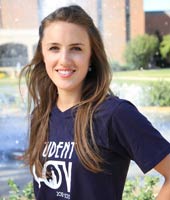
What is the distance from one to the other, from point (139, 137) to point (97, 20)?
122 inches

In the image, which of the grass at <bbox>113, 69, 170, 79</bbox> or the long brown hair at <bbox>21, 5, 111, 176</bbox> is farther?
the grass at <bbox>113, 69, 170, 79</bbox>

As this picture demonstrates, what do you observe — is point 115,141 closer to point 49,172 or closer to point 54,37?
point 49,172

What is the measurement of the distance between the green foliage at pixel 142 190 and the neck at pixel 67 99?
1491mm

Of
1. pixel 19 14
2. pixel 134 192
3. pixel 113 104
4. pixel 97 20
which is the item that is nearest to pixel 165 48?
pixel 97 20

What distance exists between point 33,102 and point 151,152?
61 centimetres

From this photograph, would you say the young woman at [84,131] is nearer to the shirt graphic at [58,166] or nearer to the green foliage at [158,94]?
the shirt graphic at [58,166]

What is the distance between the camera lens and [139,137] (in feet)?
3.64

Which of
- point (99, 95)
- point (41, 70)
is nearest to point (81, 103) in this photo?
point (99, 95)

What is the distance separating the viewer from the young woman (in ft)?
3.69

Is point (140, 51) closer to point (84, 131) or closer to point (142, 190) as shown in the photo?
point (142, 190)

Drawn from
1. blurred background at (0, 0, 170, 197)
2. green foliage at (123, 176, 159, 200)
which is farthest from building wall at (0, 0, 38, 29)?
green foliage at (123, 176, 159, 200)

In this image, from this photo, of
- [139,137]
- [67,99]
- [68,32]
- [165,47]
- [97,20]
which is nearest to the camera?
[139,137]

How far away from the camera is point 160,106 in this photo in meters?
3.89

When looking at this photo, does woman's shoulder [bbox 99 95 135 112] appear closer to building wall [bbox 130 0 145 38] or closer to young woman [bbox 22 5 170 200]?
young woman [bbox 22 5 170 200]
